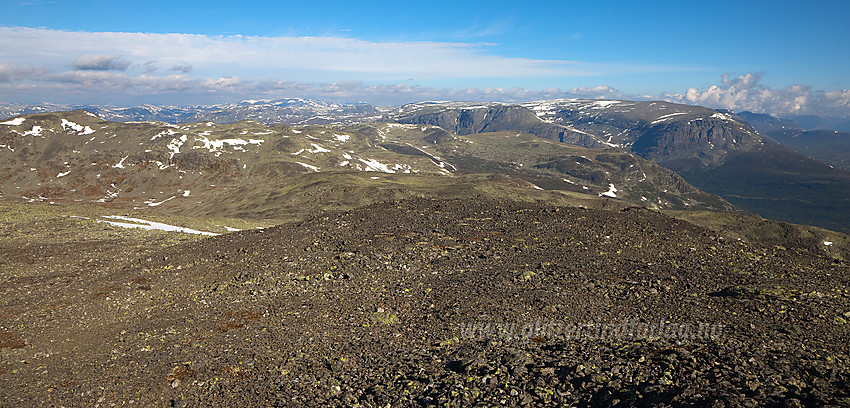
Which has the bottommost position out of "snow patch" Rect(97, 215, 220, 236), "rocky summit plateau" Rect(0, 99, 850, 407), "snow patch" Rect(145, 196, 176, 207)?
"snow patch" Rect(145, 196, 176, 207)

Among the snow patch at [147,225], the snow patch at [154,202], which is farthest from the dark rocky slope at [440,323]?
the snow patch at [154,202]

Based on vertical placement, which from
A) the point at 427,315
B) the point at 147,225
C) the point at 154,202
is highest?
the point at 427,315

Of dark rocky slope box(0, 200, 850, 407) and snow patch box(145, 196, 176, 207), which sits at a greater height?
dark rocky slope box(0, 200, 850, 407)

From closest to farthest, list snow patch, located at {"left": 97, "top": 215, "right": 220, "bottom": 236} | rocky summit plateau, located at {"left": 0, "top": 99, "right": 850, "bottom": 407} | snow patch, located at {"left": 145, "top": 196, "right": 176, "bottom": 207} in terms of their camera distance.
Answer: rocky summit plateau, located at {"left": 0, "top": 99, "right": 850, "bottom": 407} → snow patch, located at {"left": 97, "top": 215, "right": 220, "bottom": 236} → snow patch, located at {"left": 145, "top": 196, "right": 176, "bottom": 207}

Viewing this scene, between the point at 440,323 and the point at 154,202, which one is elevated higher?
the point at 440,323

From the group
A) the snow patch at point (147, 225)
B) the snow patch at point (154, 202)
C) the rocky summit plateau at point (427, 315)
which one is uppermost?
the rocky summit plateau at point (427, 315)

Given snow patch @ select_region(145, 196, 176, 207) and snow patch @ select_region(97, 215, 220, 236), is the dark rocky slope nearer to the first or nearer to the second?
snow patch @ select_region(97, 215, 220, 236)

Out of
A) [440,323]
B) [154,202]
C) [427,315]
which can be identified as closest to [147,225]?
[427,315]

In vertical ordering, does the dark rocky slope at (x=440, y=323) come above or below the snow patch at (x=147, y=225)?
above

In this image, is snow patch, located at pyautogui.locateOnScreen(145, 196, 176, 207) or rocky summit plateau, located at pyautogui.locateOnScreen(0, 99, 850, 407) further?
snow patch, located at pyautogui.locateOnScreen(145, 196, 176, 207)

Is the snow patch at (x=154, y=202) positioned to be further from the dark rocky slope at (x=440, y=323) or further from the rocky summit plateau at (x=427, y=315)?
the dark rocky slope at (x=440, y=323)

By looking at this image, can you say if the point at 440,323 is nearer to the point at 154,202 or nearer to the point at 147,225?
the point at 147,225

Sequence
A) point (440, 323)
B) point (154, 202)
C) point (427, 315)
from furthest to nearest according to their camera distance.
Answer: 1. point (154, 202)
2. point (427, 315)
3. point (440, 323)

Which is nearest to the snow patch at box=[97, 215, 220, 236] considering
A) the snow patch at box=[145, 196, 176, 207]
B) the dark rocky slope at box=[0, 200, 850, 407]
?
the dark rocky slope at box=[0, 200, 850, 407]
